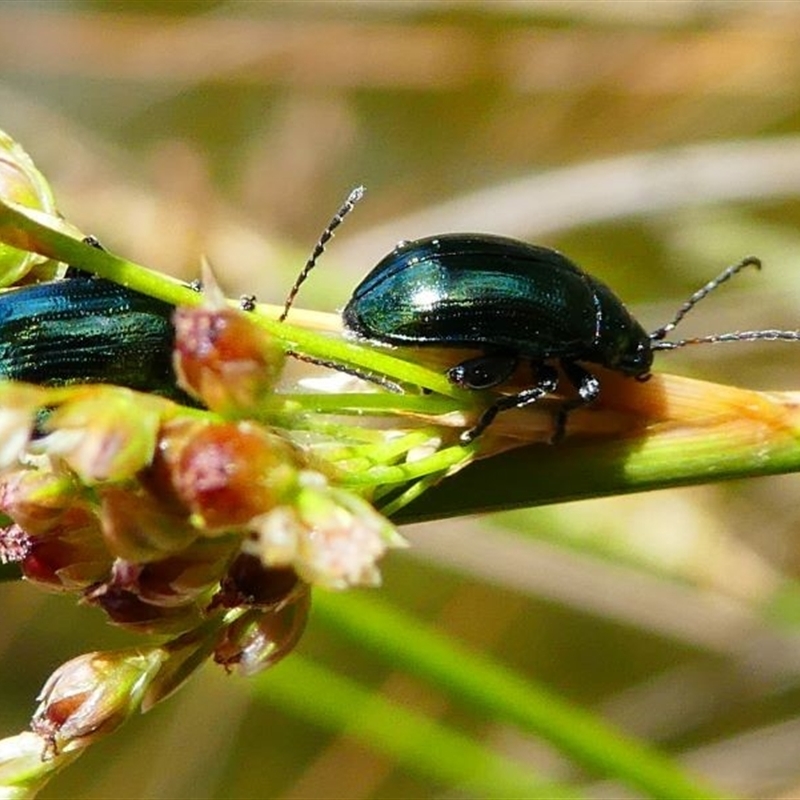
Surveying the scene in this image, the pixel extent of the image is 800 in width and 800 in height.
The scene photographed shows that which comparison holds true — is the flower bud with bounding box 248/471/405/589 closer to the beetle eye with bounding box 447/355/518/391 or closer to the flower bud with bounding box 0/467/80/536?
the flower bud with bounding box 0/467/80/536

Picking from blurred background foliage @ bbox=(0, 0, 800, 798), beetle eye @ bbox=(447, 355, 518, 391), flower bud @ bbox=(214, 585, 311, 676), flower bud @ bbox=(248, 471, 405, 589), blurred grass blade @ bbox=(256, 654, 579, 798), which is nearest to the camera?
flower bud @ bbox=(248, 471, 405, 589)

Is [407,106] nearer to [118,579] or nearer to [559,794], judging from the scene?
[559,794]

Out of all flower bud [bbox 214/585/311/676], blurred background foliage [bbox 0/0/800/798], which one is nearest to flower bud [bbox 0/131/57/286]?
flower bud [bbox 214/585/311/676]

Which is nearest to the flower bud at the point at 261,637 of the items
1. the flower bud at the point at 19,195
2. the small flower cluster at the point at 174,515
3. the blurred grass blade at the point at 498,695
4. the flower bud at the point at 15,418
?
the small flower cluster at the point at 174,515

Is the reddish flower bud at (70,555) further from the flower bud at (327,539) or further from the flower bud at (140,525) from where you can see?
the flower bud at (327,539)

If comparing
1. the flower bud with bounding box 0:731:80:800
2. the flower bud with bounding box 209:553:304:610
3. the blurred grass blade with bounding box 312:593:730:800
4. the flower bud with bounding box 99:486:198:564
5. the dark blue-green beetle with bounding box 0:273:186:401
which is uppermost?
the dark blue-green beetle with bounding box 0:273:186:401

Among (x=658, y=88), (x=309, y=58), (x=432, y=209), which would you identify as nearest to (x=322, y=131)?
(x=309, y=58)

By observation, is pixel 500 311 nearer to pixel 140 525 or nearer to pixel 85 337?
pixel 85 337
